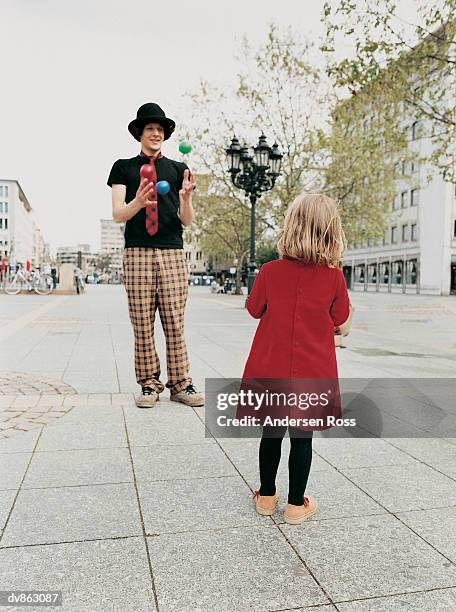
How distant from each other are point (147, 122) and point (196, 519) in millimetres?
3079

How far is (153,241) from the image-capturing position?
4.47 m

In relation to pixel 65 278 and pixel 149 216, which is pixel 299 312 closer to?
pixel 149 216

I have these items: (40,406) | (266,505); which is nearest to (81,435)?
(40,406)

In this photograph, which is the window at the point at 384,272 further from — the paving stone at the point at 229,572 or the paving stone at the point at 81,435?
the paving stone at the point at 229,572

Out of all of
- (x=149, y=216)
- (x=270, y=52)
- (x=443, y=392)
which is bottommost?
(x=443, y=392)

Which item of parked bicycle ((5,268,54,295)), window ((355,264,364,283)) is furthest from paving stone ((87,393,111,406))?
window ((355,264,364,283))

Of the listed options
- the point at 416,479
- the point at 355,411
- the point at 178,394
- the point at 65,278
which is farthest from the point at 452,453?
the point at 65,278

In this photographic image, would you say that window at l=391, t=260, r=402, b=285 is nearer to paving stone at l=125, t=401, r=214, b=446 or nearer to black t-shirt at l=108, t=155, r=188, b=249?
black t-shirt at l=108, t=155, r=188, b=249

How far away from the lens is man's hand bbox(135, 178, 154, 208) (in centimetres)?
388

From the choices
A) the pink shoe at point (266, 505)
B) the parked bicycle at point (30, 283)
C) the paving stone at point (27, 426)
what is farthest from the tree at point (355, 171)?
the pink shoe at point (266, 505)

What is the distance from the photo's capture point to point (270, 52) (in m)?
21.0

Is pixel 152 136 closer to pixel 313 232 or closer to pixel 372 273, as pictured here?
pixel 313 232

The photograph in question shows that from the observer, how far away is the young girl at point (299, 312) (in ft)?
8.32

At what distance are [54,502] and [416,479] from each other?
1.96 metres
